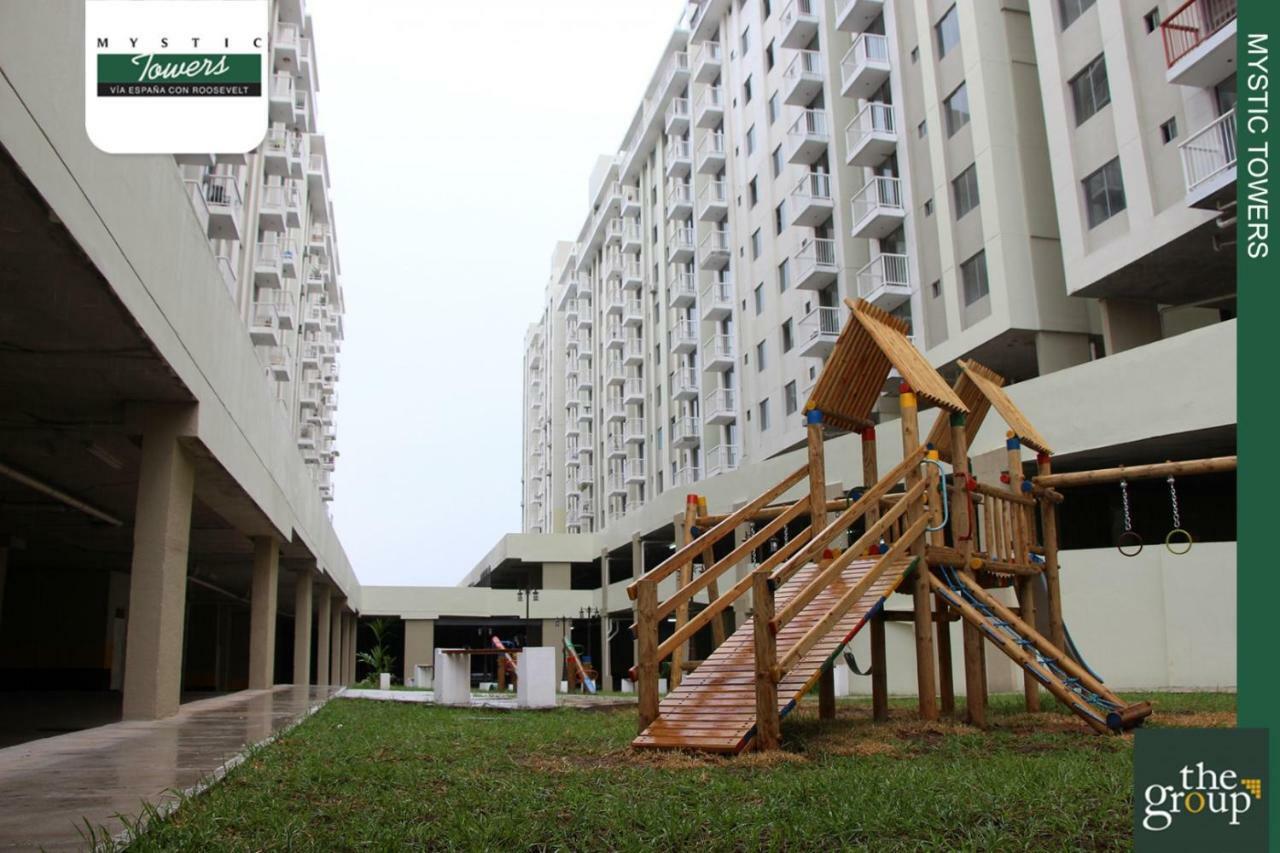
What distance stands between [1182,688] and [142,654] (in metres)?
17.6

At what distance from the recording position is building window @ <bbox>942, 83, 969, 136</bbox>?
32.5 meters

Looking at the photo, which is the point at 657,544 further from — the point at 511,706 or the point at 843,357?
the point at 843,357

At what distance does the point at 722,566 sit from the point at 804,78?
3387cm

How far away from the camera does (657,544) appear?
5172 centimetres

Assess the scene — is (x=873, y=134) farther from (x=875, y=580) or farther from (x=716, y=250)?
(x=875, y=580)

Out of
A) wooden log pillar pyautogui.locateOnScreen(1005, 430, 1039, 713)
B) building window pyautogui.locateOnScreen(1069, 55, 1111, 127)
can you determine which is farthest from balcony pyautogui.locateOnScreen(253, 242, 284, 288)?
wooden log pillar pyautogui.locateOnScreen(1005, 430, 1039, 713)

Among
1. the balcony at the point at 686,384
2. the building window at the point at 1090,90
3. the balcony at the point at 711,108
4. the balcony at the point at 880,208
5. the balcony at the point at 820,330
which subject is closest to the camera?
the building window at the point at 1090,90

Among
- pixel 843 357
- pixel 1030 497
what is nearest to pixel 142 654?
pixel 843 357

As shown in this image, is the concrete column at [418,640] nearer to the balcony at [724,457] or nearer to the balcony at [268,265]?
the balcony at [724,457]

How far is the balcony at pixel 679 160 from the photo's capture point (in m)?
56.3

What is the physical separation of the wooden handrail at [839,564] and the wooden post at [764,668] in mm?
94

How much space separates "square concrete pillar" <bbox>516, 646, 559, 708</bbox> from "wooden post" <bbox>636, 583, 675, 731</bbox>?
9163 mm

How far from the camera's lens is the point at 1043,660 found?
1045cm

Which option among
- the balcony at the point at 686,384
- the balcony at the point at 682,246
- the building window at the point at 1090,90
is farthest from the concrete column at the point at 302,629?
the balcony at the point at 682,246
